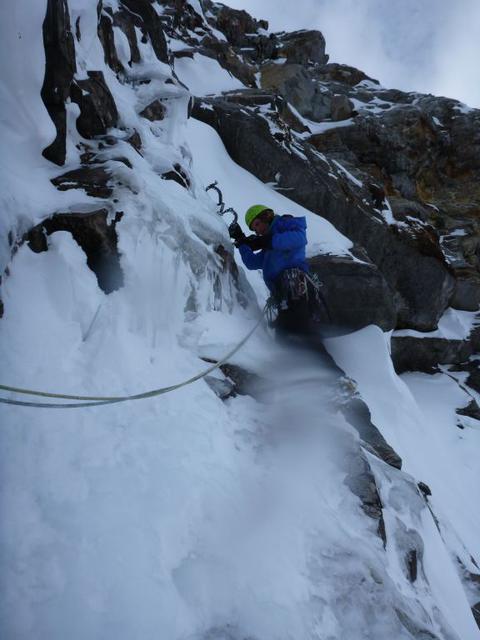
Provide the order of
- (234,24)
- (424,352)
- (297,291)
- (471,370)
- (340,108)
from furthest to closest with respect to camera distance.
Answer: (234,24) < (340,108) < (471,370) < (424,352) < (297,291)

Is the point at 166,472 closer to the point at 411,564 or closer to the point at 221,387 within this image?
the point at 221,387

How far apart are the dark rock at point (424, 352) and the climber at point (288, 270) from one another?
232 inches

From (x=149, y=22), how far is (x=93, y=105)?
14.6 feet

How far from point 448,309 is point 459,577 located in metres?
9.12

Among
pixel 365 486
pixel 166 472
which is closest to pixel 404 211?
pixel 365 486

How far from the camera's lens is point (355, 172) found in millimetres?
10062

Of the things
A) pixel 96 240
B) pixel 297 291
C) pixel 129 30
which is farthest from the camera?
pixel 129 30

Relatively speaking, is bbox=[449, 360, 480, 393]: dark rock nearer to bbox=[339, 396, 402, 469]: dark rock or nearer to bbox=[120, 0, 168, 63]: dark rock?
bbox=[339, 396, 402, 469]: dark rock

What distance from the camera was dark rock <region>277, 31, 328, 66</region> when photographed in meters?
24.4

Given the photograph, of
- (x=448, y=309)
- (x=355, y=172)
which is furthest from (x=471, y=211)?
(x=355, y=172)

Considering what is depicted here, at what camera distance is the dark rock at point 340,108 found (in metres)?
16.9

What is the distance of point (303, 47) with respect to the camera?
83.4ft

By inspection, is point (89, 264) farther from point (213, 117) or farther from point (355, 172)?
point (355, 172)

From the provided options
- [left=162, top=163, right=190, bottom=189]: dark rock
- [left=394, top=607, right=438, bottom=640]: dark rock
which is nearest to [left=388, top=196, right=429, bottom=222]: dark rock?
[left=162, top=163, right=190, bottom=189]: dark rock
